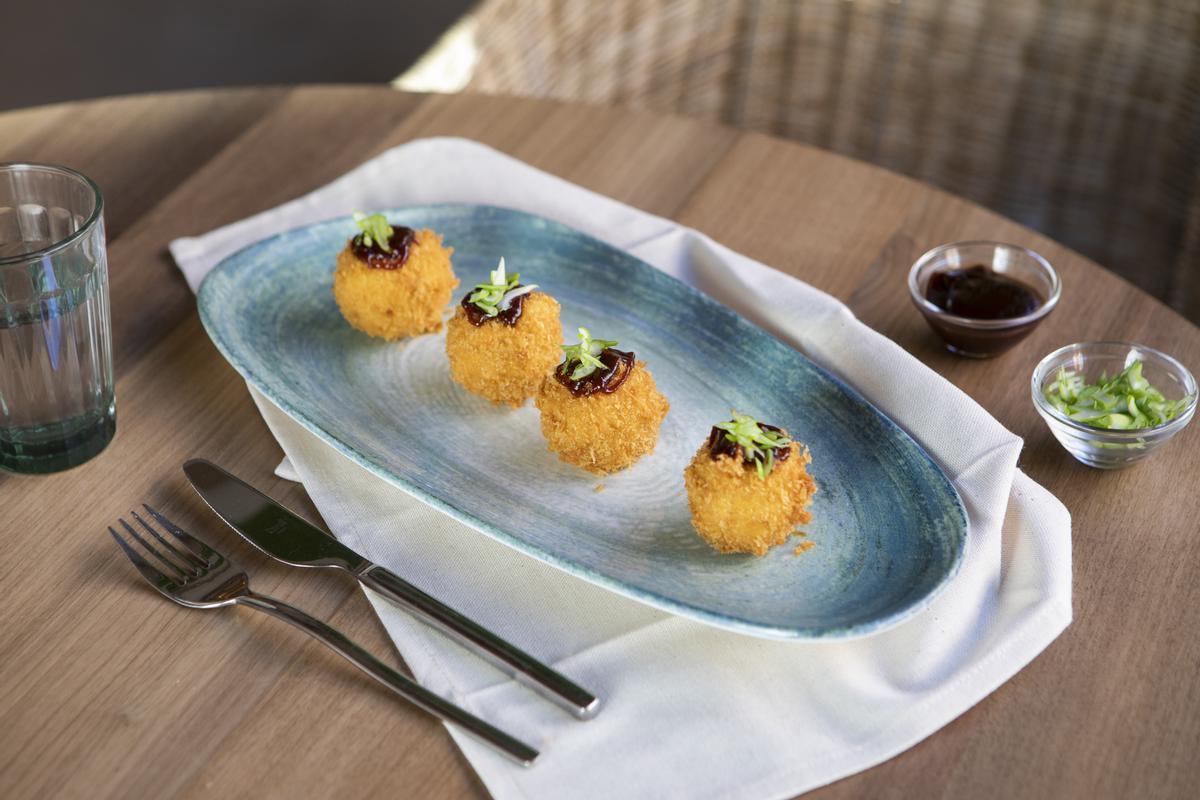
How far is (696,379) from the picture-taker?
1.76m

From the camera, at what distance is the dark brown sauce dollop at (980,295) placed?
1.79 m

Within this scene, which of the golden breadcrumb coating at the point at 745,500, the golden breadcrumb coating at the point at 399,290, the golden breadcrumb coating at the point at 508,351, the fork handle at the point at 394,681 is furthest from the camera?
the golden breadcrumb coating at the point at 399,290

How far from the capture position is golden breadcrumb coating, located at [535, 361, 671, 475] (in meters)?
1.56

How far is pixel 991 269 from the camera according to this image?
73.2 inches

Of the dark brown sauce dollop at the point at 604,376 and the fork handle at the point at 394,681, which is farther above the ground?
the dark brown sauce dollop at the point at 604,376

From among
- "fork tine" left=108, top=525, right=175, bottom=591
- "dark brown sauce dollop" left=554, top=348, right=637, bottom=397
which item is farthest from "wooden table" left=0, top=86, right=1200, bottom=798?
"dark brown sauce dollop" left=554, top=348, right=637, bottom=397

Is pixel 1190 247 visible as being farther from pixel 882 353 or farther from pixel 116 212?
pixel 116 212

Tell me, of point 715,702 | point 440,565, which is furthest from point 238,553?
point 715,702

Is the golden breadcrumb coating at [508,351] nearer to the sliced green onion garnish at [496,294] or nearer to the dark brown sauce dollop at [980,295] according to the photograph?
the sliced green onion garnish at [496,294]

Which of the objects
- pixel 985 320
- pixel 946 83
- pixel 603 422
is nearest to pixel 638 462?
pixel 603 422

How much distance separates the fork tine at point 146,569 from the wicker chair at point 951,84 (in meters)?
1.48

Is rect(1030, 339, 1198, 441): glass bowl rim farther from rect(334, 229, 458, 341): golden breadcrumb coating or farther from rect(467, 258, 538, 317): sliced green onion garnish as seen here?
rect(334, 229, 458, 341): golden breadcrumb coating

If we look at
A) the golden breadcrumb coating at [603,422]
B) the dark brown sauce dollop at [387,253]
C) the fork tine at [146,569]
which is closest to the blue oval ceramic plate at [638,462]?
the golden breadcrumb coating at [603,422]

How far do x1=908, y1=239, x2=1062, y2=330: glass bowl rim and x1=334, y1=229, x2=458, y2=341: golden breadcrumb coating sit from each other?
0.66 meters
